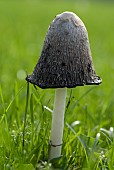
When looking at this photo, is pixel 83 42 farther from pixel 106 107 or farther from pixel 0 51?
pixel 0 51

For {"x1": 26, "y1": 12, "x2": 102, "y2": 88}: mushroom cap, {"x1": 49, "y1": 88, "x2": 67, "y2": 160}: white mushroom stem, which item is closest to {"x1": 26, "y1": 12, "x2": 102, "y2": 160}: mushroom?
{"x1": 26, "y1": 12, "x2": 102, "y2": 88}: mushroom cap

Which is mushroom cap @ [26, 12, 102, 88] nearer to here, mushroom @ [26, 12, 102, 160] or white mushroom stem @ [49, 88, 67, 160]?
mushroom @ [26, 12, 102, 160]

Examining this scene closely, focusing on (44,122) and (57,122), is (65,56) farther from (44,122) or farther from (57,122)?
(44,122)

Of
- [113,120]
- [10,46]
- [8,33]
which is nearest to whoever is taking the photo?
[113,120]

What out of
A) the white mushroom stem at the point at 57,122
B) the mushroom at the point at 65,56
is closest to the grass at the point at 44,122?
the white mushroom stem at the point at 57,122

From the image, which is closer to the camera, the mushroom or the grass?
the mushroom

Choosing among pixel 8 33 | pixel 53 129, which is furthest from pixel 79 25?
pixel 8 33

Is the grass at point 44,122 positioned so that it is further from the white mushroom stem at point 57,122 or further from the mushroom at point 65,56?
the mushroom at point 65,56
